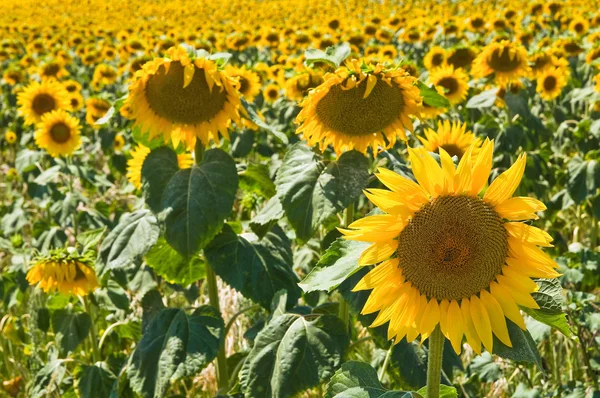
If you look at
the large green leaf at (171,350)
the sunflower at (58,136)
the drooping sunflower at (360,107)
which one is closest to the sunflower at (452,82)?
the sunflower at (58,136)

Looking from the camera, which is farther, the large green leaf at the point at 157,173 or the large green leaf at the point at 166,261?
the large green leaf at the point at 166,261

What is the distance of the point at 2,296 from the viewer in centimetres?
338

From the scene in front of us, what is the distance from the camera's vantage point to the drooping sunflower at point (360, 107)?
1875mm

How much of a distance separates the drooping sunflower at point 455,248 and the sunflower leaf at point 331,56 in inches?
28.3

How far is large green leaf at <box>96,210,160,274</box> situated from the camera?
1.98m

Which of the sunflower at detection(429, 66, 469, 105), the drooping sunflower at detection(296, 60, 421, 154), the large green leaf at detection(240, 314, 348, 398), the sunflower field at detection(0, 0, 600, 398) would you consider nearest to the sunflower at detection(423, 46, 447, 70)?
the sunflower at detection(429, 66, 469, 105)

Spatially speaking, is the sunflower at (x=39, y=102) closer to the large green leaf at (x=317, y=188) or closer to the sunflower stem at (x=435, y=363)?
the large green leaf at (x=317, y=188)

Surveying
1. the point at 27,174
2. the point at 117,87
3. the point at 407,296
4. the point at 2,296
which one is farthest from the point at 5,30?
the point at 407,296

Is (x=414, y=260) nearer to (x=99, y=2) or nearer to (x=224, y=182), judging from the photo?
(x=224, y=182)

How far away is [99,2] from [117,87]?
1557cm

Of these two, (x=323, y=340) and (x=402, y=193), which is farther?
(x=323, y=340)

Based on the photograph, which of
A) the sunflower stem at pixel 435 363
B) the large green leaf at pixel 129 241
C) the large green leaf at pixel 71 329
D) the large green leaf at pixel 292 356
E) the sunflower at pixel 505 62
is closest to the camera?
the sunflower stem at pixel 435 363

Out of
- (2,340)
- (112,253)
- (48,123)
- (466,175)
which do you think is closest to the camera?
(466,175)

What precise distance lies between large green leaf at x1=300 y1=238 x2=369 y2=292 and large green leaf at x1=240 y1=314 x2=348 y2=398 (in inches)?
19.8
